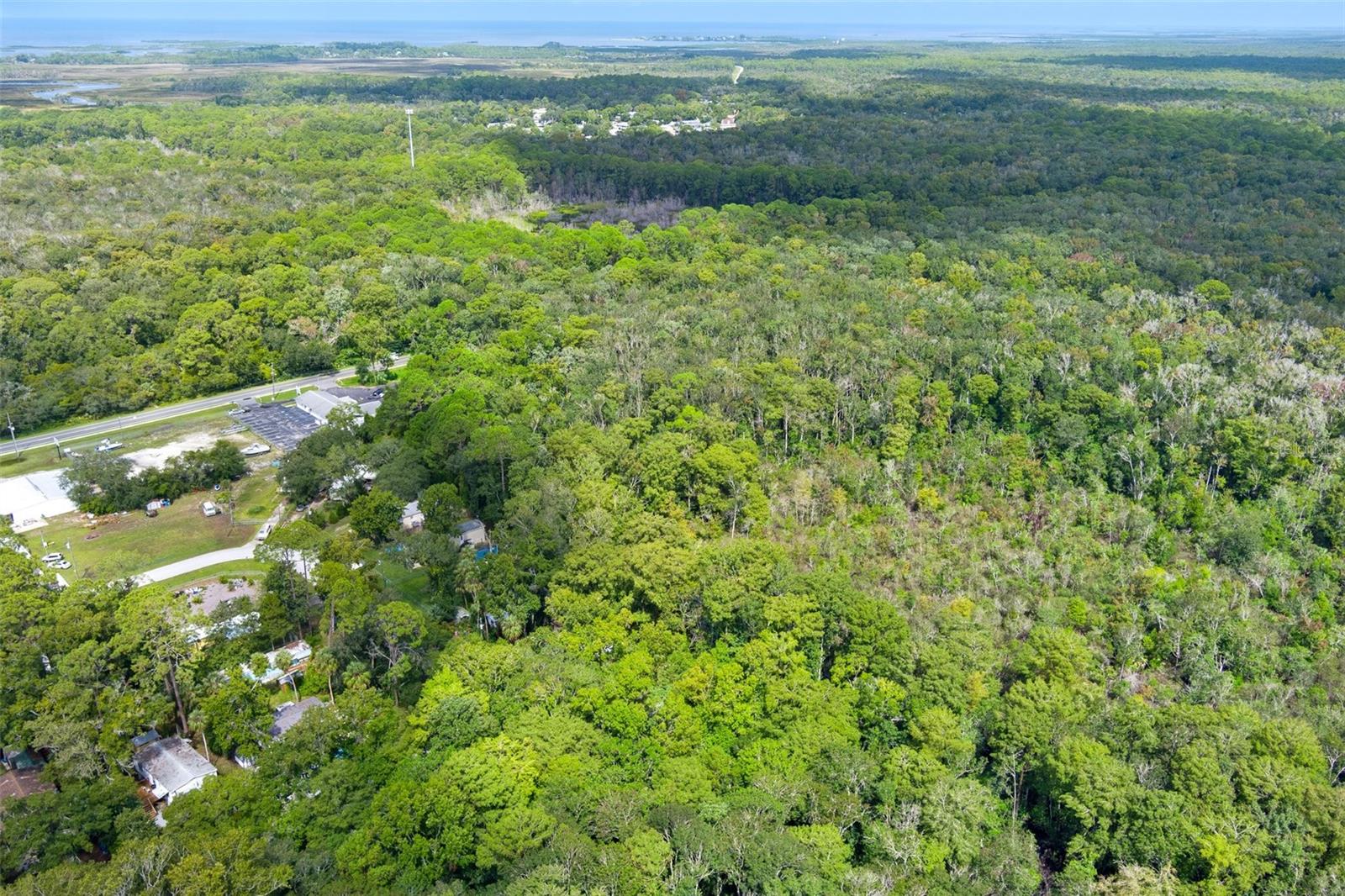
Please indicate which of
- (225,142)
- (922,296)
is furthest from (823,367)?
(225,142)

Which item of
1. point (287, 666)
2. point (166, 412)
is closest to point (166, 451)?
point (166, 412)

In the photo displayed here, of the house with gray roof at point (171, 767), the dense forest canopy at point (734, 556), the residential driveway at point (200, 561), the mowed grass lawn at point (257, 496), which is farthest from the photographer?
the mowed grass lawn at point (257, 496)

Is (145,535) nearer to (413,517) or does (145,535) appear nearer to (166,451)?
(166,451)

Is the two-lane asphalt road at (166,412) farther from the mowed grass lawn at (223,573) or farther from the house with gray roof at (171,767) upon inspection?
the house with gray roof at (171,767)

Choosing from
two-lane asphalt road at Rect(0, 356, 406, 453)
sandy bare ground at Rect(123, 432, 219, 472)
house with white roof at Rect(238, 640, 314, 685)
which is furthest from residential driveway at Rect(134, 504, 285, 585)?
two-lane asphalt road at Rect(0, 356, 406, 453)

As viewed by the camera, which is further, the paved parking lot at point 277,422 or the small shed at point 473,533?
the paved parking lot at point 277,422

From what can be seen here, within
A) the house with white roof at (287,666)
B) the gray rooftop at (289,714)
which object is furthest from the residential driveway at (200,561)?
the gray rooftop at (289,714)
